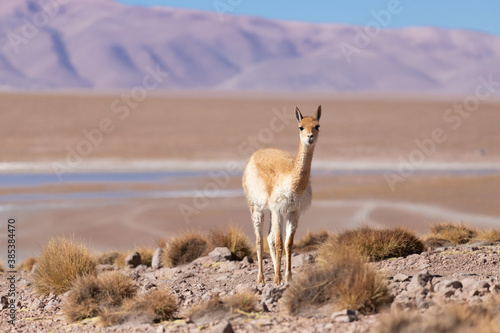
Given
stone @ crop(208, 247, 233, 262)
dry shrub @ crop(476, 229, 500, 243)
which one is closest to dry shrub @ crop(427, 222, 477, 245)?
dry shrub @ crop(476, 229, 500, 243)

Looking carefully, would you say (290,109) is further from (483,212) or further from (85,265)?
(85,265)

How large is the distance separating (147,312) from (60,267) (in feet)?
9.99

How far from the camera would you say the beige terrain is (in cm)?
2047

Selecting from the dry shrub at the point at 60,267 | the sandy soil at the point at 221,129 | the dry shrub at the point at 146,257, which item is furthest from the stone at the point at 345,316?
the sandy soil at the point at 221,129

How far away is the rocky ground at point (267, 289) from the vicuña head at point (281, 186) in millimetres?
549

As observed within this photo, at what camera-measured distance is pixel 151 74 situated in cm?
16725

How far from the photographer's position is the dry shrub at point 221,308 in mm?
7238

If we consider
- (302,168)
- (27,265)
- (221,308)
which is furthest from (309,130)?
(27,265)

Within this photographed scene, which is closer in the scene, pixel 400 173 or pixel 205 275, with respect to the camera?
pixel 205 275

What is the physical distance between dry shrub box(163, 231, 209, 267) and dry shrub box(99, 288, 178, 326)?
14.9ft

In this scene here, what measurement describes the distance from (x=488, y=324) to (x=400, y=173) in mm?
25442

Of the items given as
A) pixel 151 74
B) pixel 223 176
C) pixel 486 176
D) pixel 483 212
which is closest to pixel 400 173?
pixel 486 176

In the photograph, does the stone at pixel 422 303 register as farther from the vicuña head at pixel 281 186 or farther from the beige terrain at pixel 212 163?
the beige terrain at pixel 212 163

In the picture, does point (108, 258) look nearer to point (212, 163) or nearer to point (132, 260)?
point (132, 260)
